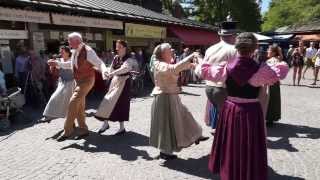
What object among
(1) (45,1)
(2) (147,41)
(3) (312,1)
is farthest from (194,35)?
(3) (312,1)

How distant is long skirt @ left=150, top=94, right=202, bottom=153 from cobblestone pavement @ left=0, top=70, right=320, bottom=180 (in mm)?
266

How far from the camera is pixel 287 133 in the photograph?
27.0 ft

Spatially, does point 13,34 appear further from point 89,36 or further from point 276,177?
point 276,177

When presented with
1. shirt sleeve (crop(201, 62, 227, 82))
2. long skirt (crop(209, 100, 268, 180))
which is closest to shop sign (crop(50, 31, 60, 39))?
shirt sleeve (crop(201, 62, 227, 82))

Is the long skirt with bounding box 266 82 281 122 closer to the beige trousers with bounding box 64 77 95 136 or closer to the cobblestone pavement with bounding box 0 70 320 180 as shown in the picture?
the cobblestone pavement with bounding box 0 70 320 180

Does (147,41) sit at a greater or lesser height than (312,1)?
lesser

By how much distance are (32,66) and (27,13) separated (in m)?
1.58

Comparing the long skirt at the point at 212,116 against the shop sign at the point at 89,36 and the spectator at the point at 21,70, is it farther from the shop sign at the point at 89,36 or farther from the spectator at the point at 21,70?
the shop sign at the point at 89,36

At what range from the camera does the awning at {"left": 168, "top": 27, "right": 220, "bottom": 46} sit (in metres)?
24.0

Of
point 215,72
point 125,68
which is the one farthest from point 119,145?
point 215,72

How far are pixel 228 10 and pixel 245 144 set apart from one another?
51.1 metres

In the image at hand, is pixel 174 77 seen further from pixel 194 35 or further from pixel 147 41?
pixel 194 35

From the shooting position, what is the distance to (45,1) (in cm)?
1324

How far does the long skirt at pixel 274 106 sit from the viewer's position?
8.84 meters
